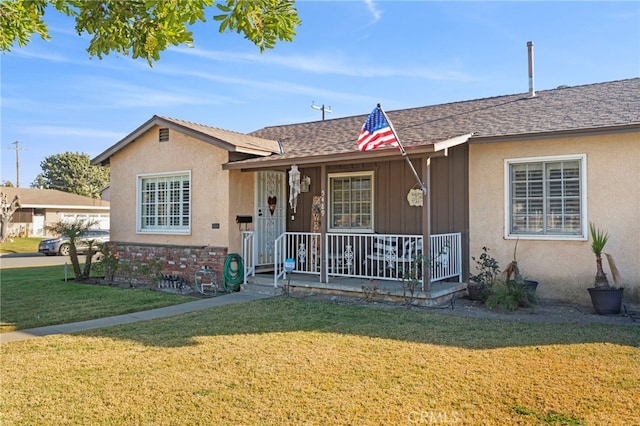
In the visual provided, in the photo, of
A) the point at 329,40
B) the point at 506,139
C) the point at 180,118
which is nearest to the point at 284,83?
the point at 180,118

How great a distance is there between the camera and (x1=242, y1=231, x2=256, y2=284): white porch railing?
10.5 meters

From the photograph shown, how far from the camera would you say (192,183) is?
37.8ft

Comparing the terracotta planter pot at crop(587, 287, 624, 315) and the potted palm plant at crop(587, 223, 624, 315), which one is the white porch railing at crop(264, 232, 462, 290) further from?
the terracotta planter pot at crop(587, 287, 624, 315)

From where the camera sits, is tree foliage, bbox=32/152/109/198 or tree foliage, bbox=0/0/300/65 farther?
tree foliage, bbox=32/152/109/198

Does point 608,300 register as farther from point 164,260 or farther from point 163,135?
point 163,135

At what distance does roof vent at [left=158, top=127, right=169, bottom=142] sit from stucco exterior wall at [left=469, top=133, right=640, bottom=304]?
7342 millimetres

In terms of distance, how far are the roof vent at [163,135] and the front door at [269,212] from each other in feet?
8.84

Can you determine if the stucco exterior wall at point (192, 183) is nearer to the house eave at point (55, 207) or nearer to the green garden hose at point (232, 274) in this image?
the green garden hose at point (232, 274)

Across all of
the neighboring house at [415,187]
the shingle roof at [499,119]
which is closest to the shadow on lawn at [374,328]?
the neighboring house at [415,187]

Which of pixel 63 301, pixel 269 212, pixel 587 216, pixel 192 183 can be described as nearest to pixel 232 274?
pixel 269 212

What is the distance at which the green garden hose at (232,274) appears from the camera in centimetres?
1053

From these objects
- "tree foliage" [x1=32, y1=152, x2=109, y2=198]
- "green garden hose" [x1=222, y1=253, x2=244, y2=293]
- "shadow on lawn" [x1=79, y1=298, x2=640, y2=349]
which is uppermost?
"tree foliage" [x1=32, y1=152, x2=109, y2=198]

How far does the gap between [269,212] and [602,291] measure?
708 centimetres

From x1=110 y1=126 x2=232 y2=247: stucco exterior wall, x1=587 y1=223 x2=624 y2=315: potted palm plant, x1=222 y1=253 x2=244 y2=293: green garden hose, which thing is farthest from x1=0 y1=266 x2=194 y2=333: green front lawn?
x1=587 y1=223 x2=624 y2=315: potted palm plant
